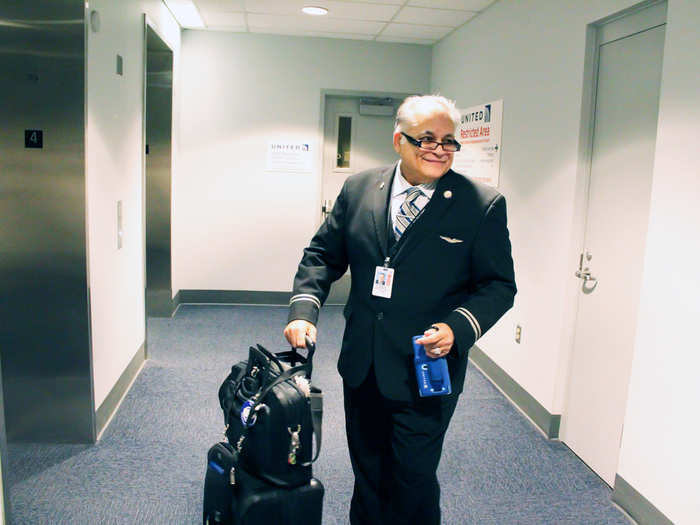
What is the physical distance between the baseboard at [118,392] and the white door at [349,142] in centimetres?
217

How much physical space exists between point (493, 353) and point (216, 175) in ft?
9.01

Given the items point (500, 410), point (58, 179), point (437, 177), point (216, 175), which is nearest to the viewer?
point (437, 177)

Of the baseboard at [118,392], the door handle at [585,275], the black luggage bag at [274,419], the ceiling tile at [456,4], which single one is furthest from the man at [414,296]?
the ceiling tile at [456,4]

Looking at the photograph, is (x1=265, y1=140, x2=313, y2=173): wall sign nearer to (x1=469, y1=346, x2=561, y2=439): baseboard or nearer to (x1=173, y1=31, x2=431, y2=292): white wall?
(x1=173, y1=31, x2=431, y2=292): white wall

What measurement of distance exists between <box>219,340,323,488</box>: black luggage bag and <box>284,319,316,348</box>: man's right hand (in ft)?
0.11

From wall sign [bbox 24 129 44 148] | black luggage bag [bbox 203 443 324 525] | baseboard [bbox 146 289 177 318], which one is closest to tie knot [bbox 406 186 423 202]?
black luggage bag [bbox 203 443 324 525]

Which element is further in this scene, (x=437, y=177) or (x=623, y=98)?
(x=623, y=98)

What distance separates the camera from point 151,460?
2.52 metres

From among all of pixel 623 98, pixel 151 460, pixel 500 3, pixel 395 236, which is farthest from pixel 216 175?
pixel 395 236

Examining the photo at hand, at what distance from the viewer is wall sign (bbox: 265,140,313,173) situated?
515 centimetres

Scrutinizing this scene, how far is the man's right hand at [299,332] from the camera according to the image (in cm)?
156

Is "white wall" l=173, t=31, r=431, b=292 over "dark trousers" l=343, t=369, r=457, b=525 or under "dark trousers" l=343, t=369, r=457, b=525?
over

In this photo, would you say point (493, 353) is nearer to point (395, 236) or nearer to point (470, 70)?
point (470, 70)

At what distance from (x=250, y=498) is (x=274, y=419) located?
0.21 m
